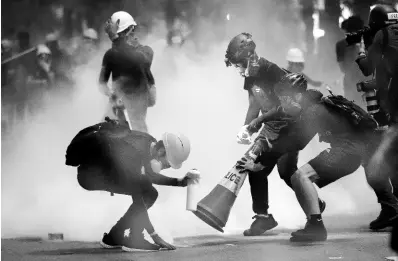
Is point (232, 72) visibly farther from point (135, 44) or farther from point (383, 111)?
point (383, 111)

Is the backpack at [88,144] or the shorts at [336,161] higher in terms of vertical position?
the backpack at [88,144]

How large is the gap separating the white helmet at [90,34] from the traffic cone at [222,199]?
51.2 inches

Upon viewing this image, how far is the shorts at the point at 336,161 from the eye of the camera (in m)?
3.64

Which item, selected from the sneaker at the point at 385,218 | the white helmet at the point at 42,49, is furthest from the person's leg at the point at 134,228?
the white helmet at the point at 42,49

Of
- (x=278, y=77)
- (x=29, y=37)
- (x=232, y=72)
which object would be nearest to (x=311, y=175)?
(x=278, y=77)

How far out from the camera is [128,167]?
11.8ft

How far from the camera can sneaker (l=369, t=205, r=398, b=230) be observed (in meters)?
3.95

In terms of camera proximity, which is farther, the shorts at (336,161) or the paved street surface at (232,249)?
the shorts at (336,161)

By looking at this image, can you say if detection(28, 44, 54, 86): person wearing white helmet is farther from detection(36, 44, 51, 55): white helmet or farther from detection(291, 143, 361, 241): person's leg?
detection(291, 143, 361, 241): person's leg

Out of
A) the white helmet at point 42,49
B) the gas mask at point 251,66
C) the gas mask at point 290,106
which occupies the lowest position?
the gas mask at point 290,106

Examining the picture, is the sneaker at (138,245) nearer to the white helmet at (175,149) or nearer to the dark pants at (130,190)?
the dark pants at (130,190)

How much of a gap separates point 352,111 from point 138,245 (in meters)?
1.40

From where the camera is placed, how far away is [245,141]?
397 centimetres

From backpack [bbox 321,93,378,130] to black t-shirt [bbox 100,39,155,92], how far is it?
121 cm
